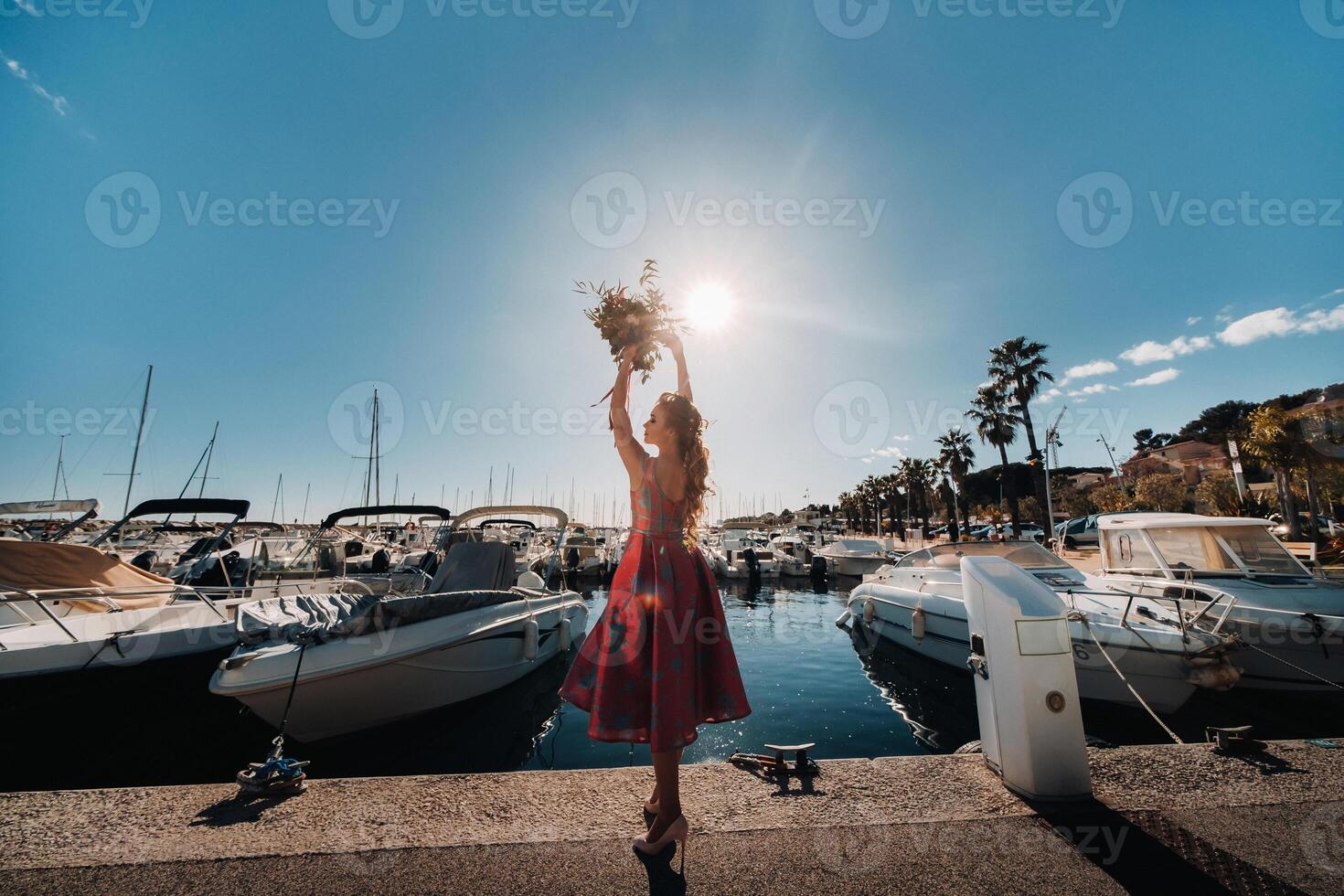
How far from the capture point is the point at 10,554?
6.66 metres

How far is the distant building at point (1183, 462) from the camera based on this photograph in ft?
197

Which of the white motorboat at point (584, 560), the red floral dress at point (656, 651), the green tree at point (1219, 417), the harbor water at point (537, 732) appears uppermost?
the green tree at point (1219, 417)

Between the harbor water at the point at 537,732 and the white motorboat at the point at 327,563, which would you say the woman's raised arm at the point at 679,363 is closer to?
the harbor water at the point at 537,732

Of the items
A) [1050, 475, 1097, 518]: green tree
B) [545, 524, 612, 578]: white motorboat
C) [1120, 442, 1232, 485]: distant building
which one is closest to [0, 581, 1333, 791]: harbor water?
[545, 524, 612, 578]: white motorboat

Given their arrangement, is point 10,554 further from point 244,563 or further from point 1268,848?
point 1268,848

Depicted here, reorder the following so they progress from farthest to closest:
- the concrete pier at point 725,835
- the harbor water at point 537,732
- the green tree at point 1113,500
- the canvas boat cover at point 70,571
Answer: the green tree at point 1113,500, the canvas boat cover at point 70,571, the harbor water at point 537,732, the concrete pier at point 725,835

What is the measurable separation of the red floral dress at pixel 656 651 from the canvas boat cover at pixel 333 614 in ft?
14.9

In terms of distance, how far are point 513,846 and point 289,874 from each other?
944 mm

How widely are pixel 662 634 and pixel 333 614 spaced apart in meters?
5.74

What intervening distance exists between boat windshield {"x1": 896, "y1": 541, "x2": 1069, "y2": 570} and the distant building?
64694 millimetres

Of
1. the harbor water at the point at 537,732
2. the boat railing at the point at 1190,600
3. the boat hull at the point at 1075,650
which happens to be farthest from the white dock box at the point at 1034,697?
the boat railing at the point at 1190,600

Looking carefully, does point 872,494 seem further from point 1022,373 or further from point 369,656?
point 369,656

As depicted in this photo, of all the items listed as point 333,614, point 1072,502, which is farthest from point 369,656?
point 1072,502

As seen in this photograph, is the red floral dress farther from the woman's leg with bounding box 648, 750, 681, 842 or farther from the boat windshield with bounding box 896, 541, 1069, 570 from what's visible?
the boat windshield with bounding box 896, 541, 1069, 570
